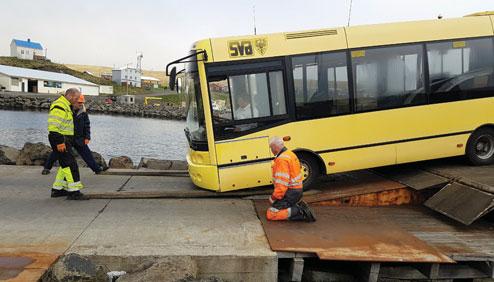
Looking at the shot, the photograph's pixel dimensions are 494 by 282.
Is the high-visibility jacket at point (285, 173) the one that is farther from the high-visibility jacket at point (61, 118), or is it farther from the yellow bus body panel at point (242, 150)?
the high-visibility jacket at point (61, 118)

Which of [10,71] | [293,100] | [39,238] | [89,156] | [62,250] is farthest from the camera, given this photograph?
[10,71]

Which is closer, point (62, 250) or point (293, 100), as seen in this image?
point (62, 250)

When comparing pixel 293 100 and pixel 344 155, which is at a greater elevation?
pixel 293 100

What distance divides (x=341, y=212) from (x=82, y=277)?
4481 mm

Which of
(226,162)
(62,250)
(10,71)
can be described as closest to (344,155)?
(226,162)

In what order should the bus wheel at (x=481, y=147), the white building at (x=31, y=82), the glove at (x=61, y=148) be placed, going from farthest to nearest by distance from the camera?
1. the white building at (x=31, y=82)
2. the bus wheel at (x=481, y=147)
3. the glove at (x=61, y=148)

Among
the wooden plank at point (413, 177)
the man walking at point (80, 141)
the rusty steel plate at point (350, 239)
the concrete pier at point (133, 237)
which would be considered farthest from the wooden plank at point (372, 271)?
the man walking at point (80, 141)

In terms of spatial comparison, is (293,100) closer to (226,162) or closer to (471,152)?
(226,162)

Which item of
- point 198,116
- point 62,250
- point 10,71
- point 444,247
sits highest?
point 10,71

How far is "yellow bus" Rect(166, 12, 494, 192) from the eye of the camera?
7.80m

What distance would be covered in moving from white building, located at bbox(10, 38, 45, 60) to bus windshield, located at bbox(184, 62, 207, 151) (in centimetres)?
12622

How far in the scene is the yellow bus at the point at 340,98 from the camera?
7805 mm

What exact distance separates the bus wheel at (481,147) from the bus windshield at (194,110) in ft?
17.9

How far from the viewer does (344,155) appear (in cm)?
817
